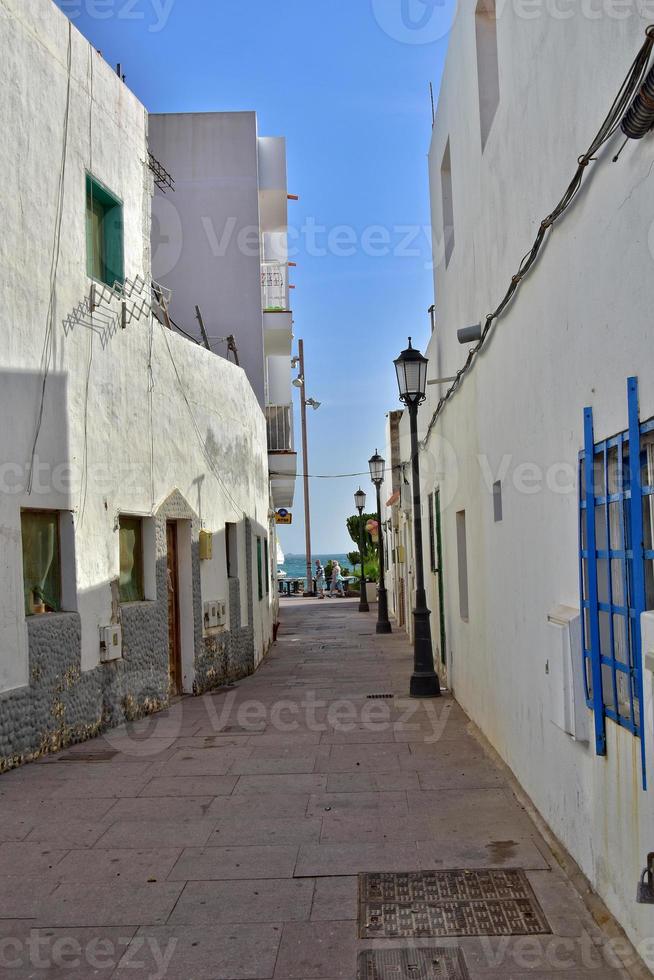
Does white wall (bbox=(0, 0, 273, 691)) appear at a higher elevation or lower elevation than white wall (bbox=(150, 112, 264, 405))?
lower

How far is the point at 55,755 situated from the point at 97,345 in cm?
403

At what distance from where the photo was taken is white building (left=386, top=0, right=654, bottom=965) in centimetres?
392

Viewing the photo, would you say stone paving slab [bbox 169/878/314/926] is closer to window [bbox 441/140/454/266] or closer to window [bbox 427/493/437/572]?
window [bbox 441/140/454/266]

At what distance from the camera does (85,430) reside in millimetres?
9328

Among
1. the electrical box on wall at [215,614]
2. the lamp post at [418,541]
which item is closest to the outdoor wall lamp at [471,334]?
the lamp post at [418,541]

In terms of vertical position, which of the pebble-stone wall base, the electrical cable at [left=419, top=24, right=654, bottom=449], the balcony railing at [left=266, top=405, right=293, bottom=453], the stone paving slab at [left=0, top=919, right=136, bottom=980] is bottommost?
the stone paving slab at [left=0, top=919, right=136, bottom=980]

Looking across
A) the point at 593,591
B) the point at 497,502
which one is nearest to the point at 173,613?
the point at 497,502

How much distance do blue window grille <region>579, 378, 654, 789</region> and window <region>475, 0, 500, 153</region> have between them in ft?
14.6

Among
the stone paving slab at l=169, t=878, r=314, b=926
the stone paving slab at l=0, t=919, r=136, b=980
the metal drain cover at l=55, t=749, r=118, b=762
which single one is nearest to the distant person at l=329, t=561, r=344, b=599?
the metal drain cover at l=55, t=749, r=118, b=762

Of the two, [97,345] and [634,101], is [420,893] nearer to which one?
[634,101]

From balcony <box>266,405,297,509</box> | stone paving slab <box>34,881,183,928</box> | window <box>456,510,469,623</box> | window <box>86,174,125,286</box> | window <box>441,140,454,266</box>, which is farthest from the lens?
balcony <box>266,405,297,509</box>

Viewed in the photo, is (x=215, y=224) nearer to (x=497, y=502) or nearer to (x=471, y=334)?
(x=471, y=334)

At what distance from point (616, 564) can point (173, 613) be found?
28.2 ft

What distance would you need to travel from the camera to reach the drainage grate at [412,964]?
4051mm
